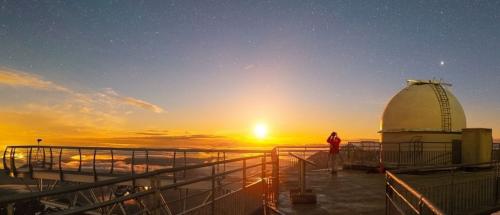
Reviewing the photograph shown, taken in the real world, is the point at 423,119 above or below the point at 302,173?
above

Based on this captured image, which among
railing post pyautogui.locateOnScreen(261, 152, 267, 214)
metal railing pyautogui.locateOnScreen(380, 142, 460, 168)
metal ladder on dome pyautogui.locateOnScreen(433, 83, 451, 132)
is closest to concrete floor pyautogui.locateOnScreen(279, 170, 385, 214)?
railing post pyautogui.locateOnScreen(261, 152, 267, 214)

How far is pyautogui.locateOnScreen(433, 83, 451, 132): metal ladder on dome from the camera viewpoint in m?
27.9

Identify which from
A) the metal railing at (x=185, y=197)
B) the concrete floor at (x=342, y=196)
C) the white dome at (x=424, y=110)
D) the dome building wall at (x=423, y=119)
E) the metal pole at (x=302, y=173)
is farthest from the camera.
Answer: the white dome at (x=424, y=110)

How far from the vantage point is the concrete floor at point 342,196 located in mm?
11414

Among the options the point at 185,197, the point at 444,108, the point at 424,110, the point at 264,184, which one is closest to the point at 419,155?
the point at 424,110

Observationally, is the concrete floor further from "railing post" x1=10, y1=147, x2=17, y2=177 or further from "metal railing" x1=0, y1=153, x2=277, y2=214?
"railing post" x1=10, y1=147, x2=17, y2=177

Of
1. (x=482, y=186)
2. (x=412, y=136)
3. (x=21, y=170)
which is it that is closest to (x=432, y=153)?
(x=412, y=136)

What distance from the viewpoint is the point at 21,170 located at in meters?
26.3

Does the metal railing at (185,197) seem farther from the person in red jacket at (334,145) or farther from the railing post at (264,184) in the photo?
the person in red jacket at (334,145)

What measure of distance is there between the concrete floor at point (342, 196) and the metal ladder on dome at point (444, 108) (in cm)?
1035

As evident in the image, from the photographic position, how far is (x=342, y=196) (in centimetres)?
1414

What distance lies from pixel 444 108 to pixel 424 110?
5.02ft

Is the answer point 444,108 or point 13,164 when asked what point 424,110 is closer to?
point 444,108

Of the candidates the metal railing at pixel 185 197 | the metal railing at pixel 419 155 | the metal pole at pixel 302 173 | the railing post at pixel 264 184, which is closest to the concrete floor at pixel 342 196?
the railing post at pixel 264 184
